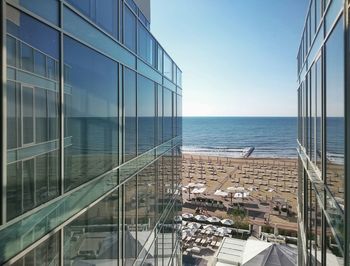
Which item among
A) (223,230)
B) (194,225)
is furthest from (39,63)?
(194,225)

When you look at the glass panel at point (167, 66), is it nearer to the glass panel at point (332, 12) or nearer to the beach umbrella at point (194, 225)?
the glass panel at point (332, 12)

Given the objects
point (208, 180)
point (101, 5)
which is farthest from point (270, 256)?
point (208, 180)

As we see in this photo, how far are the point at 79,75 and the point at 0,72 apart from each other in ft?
5.68

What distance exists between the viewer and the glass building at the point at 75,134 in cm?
336

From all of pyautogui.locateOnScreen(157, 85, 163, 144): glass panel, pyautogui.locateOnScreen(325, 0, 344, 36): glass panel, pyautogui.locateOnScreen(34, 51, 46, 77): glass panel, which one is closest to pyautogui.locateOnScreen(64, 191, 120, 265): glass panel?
pyautogui.locateOnScreen(34, 51, 46, 77): glass panel

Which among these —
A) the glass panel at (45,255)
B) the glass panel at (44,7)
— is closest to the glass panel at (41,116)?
the glass panel at (44,7)

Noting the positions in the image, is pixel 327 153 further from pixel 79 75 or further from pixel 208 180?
pixel 208 180

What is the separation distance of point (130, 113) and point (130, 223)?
2606 mm

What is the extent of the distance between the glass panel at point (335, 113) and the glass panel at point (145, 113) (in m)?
4.55

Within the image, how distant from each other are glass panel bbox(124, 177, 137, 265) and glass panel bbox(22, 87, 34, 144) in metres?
3.98

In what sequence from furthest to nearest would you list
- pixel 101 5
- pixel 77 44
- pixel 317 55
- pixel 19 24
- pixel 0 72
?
pixel 317 55
pixel 101 5
pixel 77 44
pixel 19 24
pixel 0 72

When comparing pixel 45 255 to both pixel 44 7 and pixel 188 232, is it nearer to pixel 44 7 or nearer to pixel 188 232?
pixel 44 7

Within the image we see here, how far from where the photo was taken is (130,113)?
7652mm

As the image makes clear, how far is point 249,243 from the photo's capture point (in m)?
19.3
